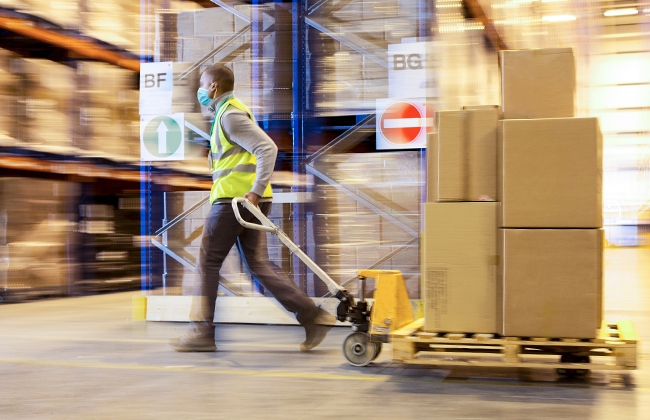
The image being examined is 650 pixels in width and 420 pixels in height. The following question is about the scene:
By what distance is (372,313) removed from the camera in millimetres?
4281

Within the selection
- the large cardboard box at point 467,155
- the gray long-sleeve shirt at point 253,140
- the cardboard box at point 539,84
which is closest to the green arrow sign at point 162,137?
the gray long-sleeve shirt at point 253,140

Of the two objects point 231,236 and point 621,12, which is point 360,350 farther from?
point 621,12

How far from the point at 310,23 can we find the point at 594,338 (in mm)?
3334

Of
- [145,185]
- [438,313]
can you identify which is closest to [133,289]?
[145,185]

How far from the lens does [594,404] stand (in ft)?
11.5

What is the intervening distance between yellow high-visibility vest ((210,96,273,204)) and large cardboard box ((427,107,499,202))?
1256 millimetres

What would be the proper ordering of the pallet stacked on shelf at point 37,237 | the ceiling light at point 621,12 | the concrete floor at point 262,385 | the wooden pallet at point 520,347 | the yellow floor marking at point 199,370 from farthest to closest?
the ceiling light at point 621,12 → the pallet stacked on shelf at point 37,237 → the yellow floor marking at point 199,370 → the wooden pallet at point 520,347 → the concrete floor at point 262,385

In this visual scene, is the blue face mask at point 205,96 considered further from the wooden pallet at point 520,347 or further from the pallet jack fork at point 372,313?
the wooden pallet at point 520,347

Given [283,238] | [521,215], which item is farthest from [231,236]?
[521,215]

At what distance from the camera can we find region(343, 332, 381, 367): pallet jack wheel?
4387 millimetres

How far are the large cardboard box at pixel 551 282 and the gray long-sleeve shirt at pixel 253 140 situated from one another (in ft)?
4.82

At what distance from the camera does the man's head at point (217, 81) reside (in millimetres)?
4992

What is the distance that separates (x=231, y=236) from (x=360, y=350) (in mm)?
1064

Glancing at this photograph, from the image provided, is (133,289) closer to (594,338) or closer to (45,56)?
(45,56)
